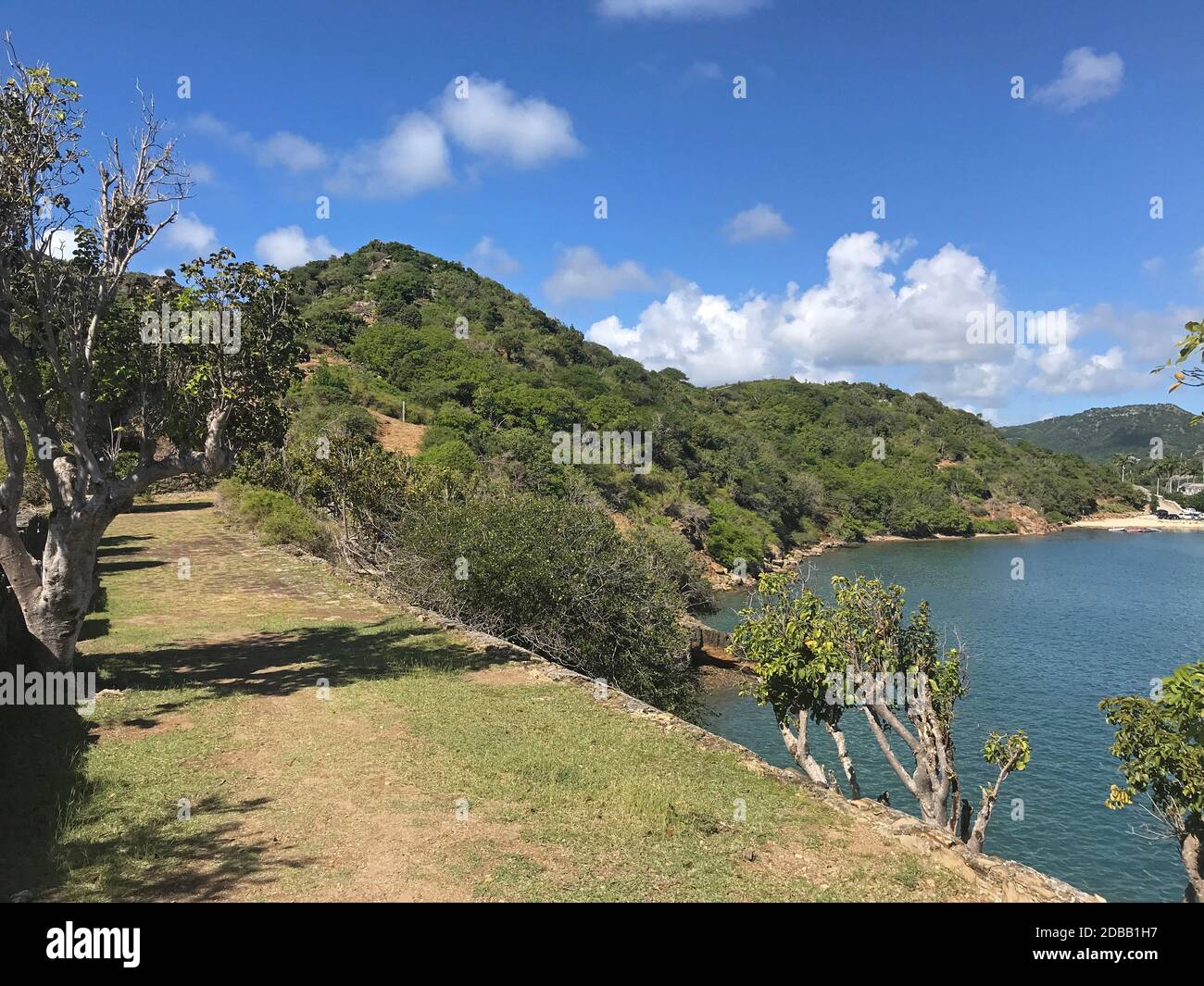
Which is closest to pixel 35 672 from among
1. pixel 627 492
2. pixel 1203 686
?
pixel 1203 686

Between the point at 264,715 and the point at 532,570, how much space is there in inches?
363

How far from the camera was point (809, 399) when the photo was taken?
4840 inches

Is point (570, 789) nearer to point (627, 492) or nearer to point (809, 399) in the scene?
point (627, 492)

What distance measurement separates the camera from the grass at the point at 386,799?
6.41 m

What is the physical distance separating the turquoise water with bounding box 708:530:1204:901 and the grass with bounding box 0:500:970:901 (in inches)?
507

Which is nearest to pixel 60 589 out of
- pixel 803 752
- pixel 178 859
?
pixel 178 859
